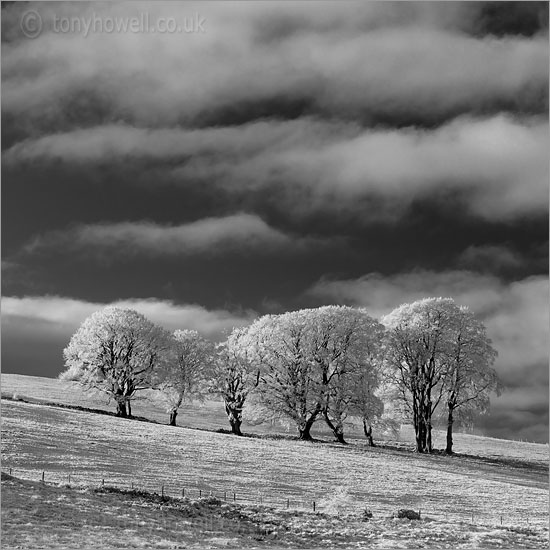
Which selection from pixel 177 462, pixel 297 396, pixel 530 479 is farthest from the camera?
pixel 297 396

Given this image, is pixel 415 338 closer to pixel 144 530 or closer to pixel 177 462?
pixel 177 462

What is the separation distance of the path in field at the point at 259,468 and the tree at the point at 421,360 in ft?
22.0

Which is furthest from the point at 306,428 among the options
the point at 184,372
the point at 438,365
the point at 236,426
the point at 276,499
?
the point at 276,499

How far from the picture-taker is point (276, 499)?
128 ft

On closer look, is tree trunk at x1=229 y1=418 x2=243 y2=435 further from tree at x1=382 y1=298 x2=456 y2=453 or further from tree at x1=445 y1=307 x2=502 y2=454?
tree at x1=445 y1=307 x2=502 y2=454

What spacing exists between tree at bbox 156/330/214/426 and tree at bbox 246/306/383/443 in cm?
1246

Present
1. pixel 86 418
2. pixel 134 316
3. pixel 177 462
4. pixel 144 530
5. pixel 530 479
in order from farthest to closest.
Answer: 1. pixel 134 316
2. pixel 86 418
3. pixel 530 479
4. pixel 177 462
5. pixel 144 530

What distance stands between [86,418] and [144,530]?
3914cm

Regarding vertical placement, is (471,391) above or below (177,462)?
above

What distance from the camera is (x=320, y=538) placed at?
1241 inches

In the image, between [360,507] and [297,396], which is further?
[297,396]

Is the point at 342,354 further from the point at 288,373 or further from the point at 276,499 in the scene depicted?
the point at 276,499

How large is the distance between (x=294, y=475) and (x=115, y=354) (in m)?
42.9

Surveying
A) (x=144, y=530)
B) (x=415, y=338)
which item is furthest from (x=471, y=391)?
(x=144, y=530)
